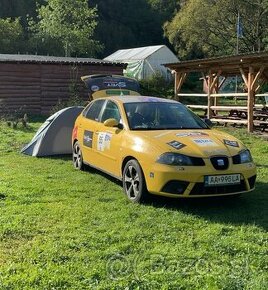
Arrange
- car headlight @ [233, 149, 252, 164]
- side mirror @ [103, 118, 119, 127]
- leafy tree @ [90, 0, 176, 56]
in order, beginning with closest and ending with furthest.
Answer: car headlight @ [233, 149, 252, 164]
side mirror @ [103, 118, 119, 127]
leafy tree @ [90, 0, 176, 56]

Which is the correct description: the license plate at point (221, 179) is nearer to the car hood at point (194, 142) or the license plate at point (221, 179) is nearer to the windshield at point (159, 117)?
the car hood at point (194, 142)

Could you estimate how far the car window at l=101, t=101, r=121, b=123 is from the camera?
7.92 meters

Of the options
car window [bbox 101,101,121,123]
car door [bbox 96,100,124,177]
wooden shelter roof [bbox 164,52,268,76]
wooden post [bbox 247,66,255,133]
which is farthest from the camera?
wooden post [bbox 247,66,255,133]

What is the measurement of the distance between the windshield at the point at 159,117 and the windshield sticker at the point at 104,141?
485mm

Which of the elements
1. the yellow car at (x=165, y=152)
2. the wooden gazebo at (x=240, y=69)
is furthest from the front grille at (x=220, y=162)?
the wooden gazebo at (x=240, y=69)

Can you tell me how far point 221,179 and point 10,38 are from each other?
46603 mm

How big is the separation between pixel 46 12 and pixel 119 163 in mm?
46512

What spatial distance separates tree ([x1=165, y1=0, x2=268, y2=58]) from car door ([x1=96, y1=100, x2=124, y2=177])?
39703mm

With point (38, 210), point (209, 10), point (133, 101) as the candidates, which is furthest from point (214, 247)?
point (209, 10)

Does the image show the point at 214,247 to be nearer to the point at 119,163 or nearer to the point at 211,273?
the point at 211,273

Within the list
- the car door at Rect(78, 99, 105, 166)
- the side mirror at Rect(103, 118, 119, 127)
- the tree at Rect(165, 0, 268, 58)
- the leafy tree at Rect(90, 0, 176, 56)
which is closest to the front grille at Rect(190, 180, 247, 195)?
the side mirror at Rect(103, 118, 119, 127)

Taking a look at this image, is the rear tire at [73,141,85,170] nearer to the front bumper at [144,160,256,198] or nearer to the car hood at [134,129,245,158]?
the car hood at [134,129,245,158]

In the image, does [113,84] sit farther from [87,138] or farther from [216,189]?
[216,189]

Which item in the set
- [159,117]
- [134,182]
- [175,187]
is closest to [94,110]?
[159,117]
